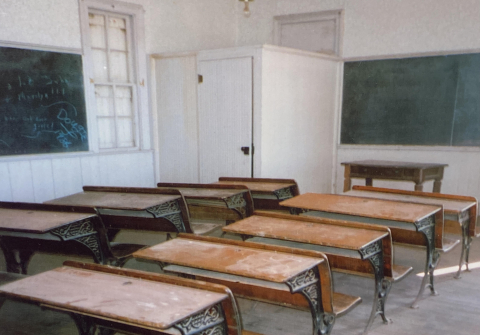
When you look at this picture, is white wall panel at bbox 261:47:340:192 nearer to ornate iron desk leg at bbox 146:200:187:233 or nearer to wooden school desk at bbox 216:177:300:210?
wooden school desk at bbox 216:177:300:210

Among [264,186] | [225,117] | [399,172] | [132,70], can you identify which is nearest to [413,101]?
[399,172]

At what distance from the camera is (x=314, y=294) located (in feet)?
5.34

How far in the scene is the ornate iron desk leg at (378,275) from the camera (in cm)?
194

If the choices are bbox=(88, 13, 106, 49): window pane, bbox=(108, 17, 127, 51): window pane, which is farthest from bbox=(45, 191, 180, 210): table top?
bbox=(108, 17, 127, 51): window pane

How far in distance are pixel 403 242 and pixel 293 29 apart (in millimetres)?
3847

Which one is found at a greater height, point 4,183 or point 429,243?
point 4,183

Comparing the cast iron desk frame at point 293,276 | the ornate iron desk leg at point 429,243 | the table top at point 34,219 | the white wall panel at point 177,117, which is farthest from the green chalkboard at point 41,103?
the ornate iron desk leg at point 429,243

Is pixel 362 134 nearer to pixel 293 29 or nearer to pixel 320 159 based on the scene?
pixel 320 159

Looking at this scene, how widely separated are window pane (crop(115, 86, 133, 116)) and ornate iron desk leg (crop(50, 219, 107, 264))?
9.00 ft

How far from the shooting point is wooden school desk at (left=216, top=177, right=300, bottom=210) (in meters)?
3.19

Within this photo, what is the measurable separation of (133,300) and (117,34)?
4069 millimetres

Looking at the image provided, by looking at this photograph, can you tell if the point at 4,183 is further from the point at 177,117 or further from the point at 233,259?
the point at 233,259

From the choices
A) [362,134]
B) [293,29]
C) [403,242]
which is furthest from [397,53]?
Answer: [403,242]

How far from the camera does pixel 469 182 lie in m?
4.76
